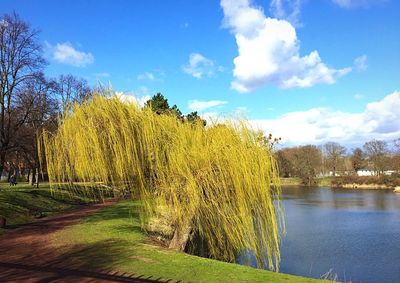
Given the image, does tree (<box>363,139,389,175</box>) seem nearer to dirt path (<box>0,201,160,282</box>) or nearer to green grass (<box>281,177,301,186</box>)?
green grass (<box>281,177,301,186</box>)

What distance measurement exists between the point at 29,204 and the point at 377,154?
267 feet

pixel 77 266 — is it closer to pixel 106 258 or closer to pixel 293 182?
pixel 106 258

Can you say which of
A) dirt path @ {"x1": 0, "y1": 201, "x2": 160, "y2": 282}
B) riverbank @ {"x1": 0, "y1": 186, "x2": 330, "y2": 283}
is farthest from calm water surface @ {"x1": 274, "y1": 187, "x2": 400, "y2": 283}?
dirt path @ {"x1": 0, "y1": 201, "x2": 160, "y2": 282}

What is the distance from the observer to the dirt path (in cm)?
813

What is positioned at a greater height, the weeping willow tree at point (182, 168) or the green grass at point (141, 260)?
the weeping willow tree at point (182, 168)

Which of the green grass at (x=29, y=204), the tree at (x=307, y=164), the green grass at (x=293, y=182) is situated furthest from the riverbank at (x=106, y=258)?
the green grass at (x=293, y=182)

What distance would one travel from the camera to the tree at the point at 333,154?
98.4 metres

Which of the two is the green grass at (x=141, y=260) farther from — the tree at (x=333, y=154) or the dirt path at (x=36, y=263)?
the tree at (x=333, y=154)

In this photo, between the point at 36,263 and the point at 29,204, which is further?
the point at 29,204

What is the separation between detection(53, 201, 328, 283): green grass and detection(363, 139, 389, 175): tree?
7821cm

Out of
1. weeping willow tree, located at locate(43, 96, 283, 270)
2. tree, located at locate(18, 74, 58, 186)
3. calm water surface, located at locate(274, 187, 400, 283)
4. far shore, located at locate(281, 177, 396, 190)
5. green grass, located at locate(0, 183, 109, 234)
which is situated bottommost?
calm water surface, located at locate(274, 187, 400, 283)

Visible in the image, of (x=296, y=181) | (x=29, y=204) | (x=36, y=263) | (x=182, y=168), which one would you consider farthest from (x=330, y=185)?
(x=36, y=263)

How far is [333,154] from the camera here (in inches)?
3979

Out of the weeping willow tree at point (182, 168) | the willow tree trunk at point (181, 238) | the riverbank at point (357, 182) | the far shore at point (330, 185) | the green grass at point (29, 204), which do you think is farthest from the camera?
the far shore at point (330, 185)
